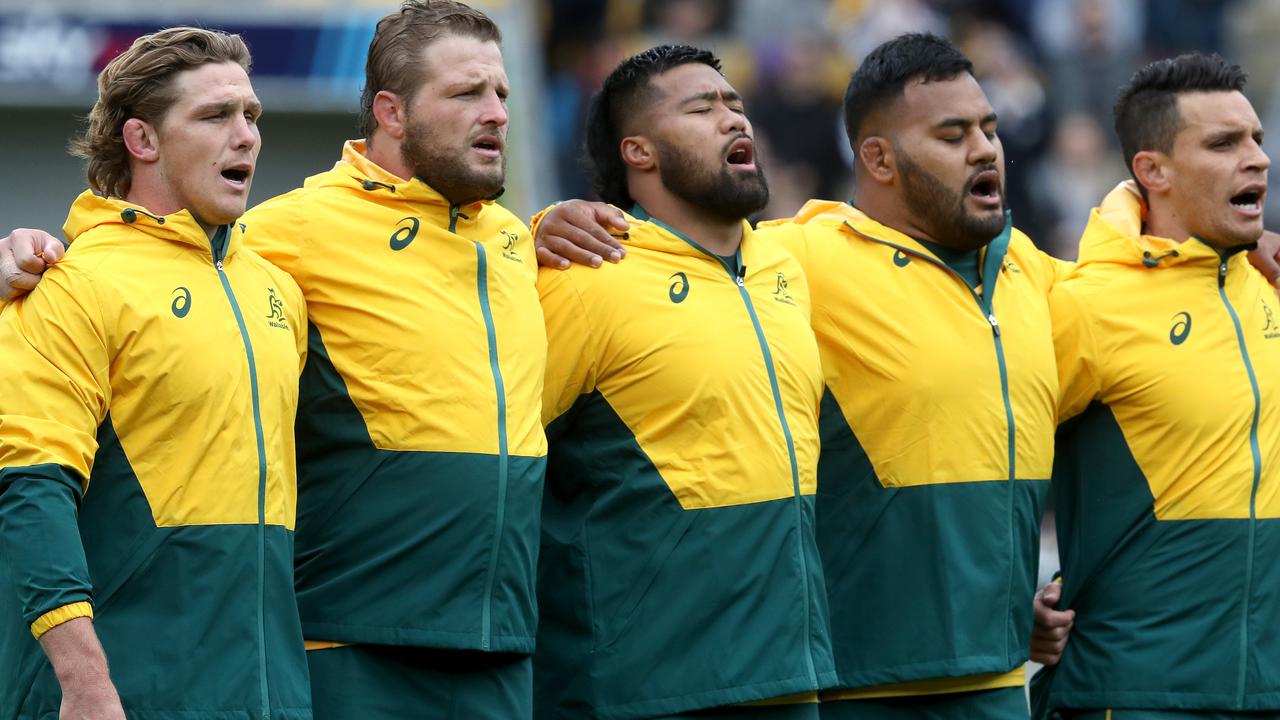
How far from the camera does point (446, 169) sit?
184 inches

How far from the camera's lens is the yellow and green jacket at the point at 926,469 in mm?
5094

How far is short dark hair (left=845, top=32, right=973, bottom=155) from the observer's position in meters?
5.38

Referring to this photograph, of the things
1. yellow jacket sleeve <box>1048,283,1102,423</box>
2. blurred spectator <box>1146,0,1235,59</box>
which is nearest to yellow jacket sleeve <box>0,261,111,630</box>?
yellow jacket sleeve <box>1048,283,1102,423</box>

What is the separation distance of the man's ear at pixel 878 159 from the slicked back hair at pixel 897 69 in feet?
0.22

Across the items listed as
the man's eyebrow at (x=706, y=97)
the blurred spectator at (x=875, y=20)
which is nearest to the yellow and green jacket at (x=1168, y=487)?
the man's eyebrow at (x=706, y=97)

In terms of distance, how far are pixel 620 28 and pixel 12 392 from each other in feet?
33.5

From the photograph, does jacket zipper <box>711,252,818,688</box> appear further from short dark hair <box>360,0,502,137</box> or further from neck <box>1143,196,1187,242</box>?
neck <box>1143,196,1187,242</box>

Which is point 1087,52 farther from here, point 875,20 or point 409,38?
point 409,38

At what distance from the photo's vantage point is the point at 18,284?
4.04 metres

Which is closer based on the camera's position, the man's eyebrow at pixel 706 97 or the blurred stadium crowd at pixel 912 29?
the man's eyebrow at pixel 706 97

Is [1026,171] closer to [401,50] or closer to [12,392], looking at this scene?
[401,50]

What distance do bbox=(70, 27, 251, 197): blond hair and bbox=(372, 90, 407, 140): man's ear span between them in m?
0.53

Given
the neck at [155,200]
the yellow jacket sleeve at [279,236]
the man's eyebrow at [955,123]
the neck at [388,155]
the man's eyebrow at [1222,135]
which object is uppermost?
the man's eyebrow at [1222,135]

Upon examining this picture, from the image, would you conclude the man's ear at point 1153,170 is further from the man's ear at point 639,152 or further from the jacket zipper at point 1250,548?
the man's ear at point 639,152
